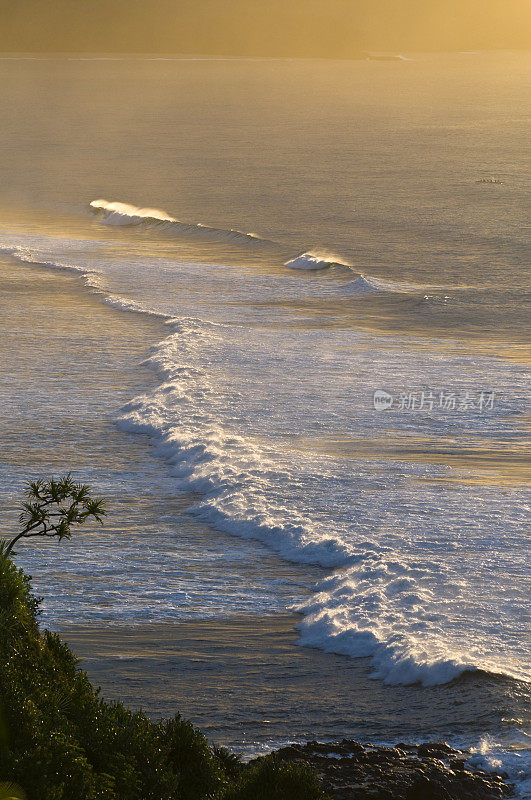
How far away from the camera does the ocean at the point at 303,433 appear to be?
42.4 ft

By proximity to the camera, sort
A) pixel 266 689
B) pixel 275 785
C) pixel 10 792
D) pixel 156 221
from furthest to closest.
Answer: pixel 156 221 → pixel 266 689 → pixel 275 785 → pixel 10 792

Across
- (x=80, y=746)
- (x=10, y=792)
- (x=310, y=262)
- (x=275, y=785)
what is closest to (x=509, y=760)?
(x=275, y=785)

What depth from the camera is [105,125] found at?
154125 millimetres

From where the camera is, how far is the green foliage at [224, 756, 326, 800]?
7.82 metres

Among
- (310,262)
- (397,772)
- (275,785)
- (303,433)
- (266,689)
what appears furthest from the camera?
(310,262)

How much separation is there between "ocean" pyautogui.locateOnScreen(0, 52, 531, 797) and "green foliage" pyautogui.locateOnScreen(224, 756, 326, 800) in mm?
2104

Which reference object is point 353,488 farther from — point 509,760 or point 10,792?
point 10,792

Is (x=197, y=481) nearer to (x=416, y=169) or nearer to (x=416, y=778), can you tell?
(x=416, y=778)

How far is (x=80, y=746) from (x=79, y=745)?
1cm

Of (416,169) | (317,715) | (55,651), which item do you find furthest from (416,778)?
(416,169)

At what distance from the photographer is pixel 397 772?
371 inches

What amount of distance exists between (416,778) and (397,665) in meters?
2.37

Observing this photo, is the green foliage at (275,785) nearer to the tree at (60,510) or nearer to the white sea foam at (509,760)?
the white sea foam at (509,760)

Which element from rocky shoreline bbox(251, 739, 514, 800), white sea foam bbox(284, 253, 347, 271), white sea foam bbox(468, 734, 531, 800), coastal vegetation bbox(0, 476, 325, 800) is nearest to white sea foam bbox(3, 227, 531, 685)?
white sea foam bbox(468, 734, 531, 800)
